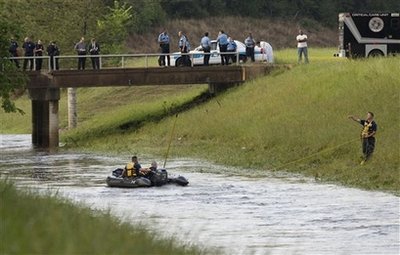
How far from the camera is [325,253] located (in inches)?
862

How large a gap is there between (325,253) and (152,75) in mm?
31268

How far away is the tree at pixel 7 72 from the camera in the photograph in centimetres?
4196

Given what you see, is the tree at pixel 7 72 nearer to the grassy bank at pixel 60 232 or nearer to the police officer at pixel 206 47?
the police officer at pixel 206 47

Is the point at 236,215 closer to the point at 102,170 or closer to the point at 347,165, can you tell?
the point at 347,165

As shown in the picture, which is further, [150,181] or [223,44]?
[223,44]

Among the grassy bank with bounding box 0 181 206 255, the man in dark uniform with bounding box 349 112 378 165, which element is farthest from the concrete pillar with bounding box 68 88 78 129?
the grassy bank with bounding box 0 181 206 255

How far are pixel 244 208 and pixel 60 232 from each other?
16.7m

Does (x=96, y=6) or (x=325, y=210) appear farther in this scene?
(x=96, y=6)

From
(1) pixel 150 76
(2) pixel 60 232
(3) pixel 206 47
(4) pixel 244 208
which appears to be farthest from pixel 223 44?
(2) pixel 60 232

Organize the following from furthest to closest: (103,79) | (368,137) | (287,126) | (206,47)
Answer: (206,47) → (103,79) → (287,126) → (368,137)

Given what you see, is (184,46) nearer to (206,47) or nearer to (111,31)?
(206,47)

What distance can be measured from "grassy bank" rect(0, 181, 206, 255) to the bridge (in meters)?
34.2

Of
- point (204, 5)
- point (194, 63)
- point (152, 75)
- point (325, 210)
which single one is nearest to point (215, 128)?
point (152, 75)

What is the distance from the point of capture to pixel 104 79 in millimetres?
52156
